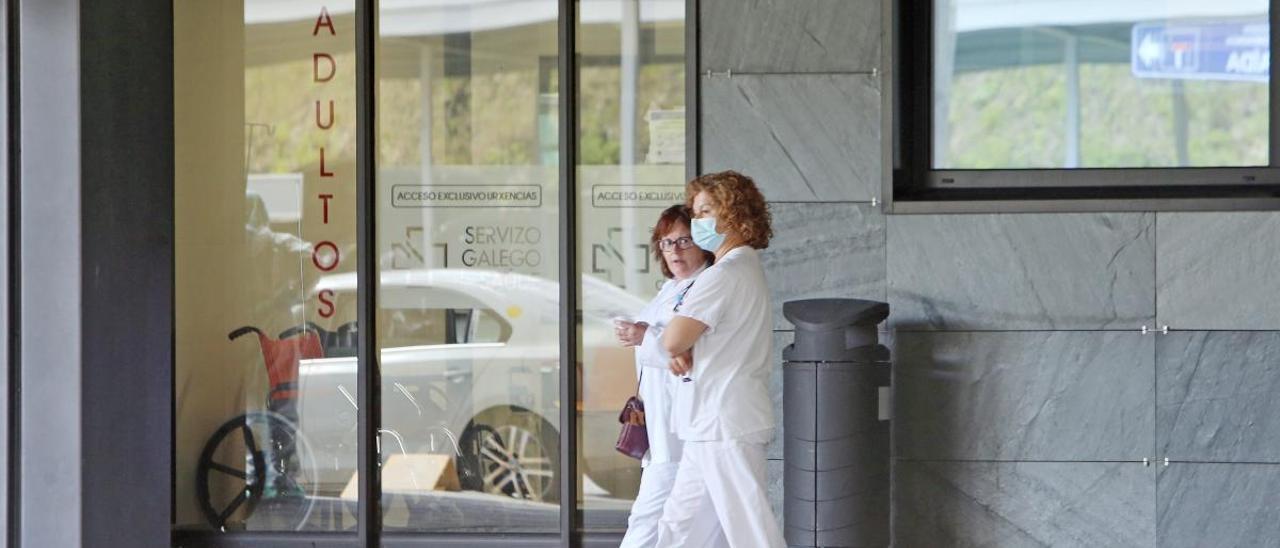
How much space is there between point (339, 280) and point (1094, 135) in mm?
4022

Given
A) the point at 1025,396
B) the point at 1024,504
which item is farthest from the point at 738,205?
the point at 1024,504

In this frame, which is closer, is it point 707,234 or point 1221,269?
point 707,234

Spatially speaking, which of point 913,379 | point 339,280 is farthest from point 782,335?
point 339,280

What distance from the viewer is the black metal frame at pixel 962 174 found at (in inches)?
288

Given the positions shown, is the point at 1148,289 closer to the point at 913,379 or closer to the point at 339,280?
the point at 913,379

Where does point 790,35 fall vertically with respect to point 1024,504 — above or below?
above

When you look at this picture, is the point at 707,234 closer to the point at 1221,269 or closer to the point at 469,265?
the point at 469,265

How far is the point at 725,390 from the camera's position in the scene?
19.7 ft

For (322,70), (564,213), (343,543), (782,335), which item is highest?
(322,70)

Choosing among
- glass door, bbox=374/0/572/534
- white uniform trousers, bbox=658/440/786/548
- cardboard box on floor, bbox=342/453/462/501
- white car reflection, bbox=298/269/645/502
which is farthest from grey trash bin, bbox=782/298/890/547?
cardboard box on floor, bbox=342/453/462/501

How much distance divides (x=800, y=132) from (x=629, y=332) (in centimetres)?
175

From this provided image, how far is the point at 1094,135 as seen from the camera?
768cm

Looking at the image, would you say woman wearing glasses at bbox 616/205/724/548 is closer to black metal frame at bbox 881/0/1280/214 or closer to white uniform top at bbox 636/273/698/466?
white uniform top at bbox 636/273/698/466

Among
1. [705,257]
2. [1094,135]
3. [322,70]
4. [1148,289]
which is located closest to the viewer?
[705,257]
